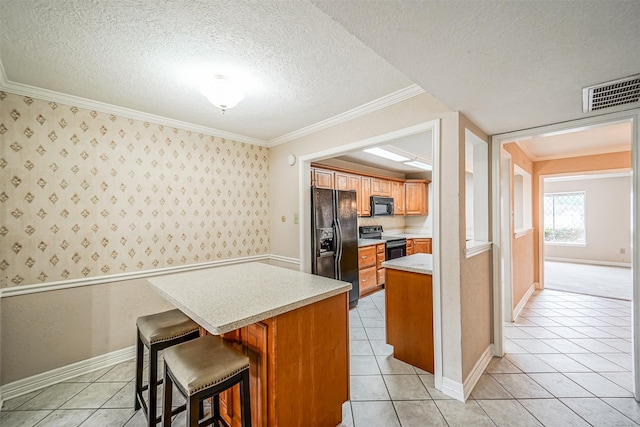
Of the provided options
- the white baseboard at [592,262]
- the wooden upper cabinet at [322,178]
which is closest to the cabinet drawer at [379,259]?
the wooden upper cabinet at [322,178]

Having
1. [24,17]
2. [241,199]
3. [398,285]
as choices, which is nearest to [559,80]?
[398,285]

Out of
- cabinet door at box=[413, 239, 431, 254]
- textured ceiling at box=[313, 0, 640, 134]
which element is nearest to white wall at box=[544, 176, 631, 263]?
cabinet door at box=[413, 239, 431, 254]

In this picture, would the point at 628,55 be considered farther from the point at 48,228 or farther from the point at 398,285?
the point at 48,228

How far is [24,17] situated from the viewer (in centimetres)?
141

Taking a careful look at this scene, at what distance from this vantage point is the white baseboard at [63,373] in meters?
2.08

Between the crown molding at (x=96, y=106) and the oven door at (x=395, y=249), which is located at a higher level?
the crown molding at (x=96, y=106)

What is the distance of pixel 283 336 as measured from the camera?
141cm

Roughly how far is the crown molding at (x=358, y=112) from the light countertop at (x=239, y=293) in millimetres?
1657

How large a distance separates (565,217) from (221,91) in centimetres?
944

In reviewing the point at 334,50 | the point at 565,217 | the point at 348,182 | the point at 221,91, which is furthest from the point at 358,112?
the point at 565,217

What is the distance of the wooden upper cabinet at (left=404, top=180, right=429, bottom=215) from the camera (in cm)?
607

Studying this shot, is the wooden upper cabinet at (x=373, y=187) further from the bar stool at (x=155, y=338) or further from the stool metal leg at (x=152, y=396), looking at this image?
the stool metal leg at (x=152, y=396)

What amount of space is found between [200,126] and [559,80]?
326 cm

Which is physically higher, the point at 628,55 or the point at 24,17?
the point at 24,17
